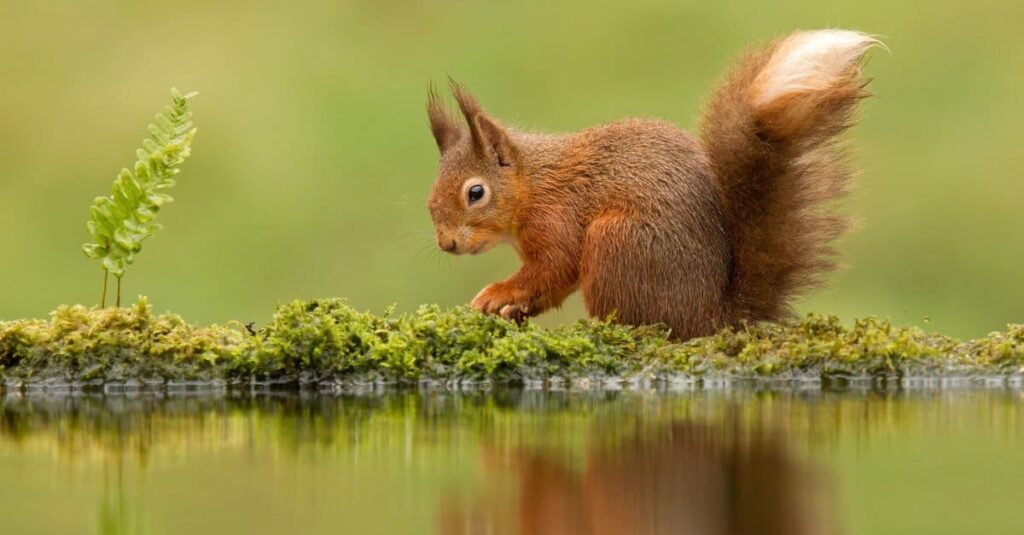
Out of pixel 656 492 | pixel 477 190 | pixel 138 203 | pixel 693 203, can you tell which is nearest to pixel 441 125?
pixel 477 190

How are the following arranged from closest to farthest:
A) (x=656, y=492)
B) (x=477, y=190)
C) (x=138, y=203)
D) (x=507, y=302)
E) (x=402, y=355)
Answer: (x=656, y=492)
(x=402, y=355)
(x=138, y=203)
(x=507, y=302)
(x=477, y=190)

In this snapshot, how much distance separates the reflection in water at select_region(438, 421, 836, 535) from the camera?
211 centimetres

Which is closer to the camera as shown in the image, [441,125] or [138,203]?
[138,203]

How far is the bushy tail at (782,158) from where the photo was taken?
13.6 ft

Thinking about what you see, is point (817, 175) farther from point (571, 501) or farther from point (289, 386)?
point (571, 501)

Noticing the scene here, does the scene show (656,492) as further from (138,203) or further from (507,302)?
(138,203)

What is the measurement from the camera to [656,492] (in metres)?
2.37

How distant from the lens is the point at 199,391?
390 centimetres

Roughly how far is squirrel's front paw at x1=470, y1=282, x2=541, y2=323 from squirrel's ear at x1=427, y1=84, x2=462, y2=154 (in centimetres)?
63

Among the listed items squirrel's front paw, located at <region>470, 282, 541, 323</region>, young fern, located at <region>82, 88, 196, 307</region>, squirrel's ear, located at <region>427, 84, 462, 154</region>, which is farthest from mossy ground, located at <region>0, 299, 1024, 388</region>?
squirrel's ear, located at <region>427, 84, 462, 154</region>

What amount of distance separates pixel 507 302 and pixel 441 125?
A: 0.76 meters

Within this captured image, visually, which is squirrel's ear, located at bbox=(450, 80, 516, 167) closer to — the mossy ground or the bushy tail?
the bushy tail

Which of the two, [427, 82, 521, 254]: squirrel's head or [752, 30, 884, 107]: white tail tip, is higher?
[752, 30, 884, 107]: white tail tip

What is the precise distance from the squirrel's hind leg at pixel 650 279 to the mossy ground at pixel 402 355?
0.23 metres
